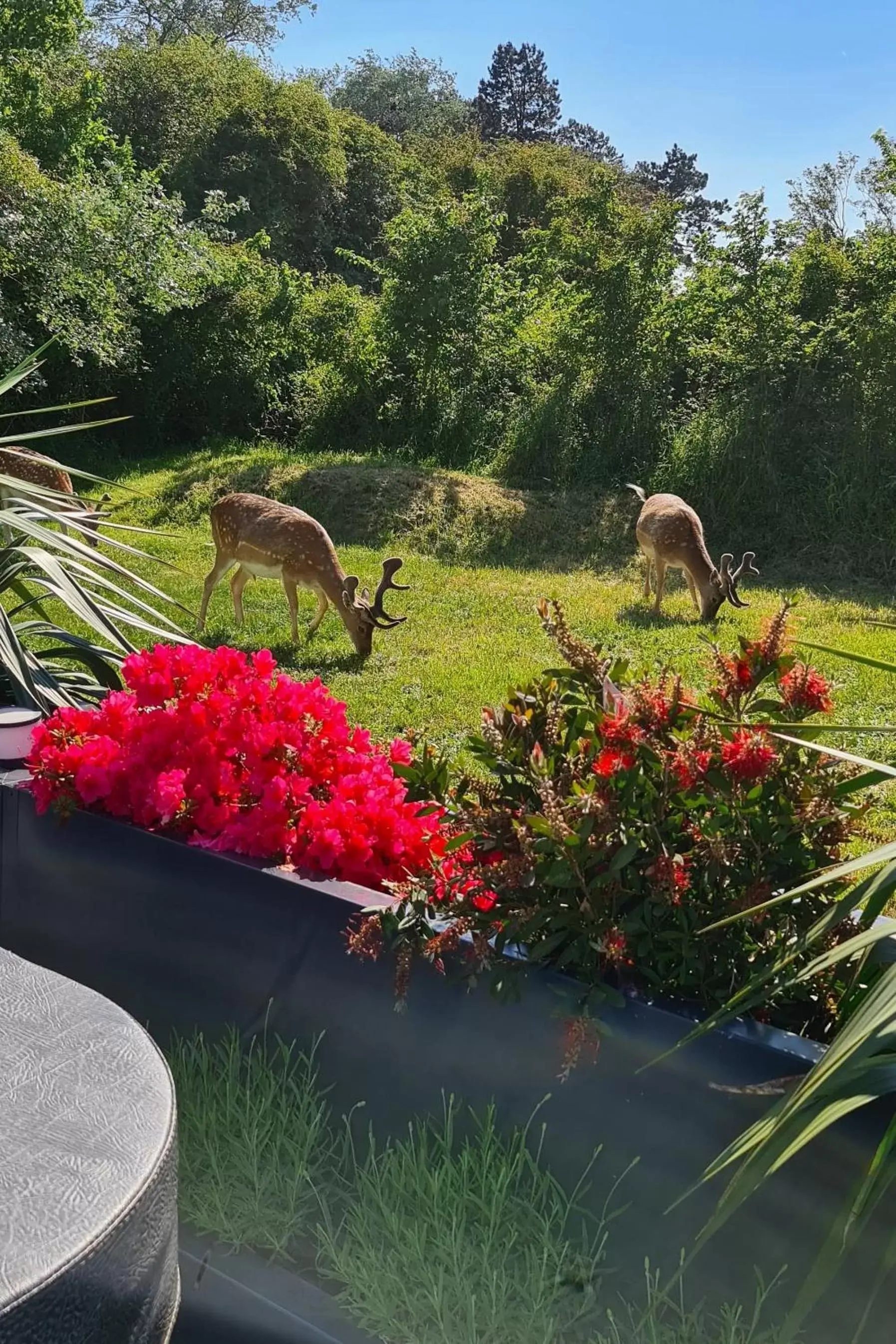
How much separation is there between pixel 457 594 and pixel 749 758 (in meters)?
8.67

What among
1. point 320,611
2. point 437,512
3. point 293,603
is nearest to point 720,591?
point 320,611

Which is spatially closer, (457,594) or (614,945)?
→ (614,945)

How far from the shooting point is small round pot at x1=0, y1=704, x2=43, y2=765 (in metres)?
2.87

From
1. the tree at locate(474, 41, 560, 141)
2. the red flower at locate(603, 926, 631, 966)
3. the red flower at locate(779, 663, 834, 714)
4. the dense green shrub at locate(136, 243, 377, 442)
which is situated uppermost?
the tree at locate(474, 41, 560, 141)

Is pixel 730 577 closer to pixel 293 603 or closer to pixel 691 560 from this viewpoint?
pixel 691 560

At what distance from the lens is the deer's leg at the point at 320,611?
346 inches

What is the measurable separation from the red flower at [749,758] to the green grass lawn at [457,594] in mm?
3430

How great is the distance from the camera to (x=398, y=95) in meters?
56.5

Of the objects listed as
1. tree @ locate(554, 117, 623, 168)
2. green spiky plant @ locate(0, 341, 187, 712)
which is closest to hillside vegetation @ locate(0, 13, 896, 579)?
green spiky plant @ locate(0, 341, 187, 712)

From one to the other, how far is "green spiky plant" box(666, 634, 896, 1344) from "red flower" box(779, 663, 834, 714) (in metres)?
0.26

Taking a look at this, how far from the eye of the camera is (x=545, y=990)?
6.15ft

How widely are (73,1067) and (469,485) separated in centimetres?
1240

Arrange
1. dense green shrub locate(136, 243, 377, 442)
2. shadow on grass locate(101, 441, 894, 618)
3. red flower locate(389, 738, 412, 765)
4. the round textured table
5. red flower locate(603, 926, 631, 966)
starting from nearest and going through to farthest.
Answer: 1. the round textured table
2. red flower locate(603, 926, 631, 966)
3. red flower locate(389, 738, 412, 765)
4. shadow on grass locate(101, 441, 894, 618)
5. dense green shrub locate(136, 243, 377, 442)

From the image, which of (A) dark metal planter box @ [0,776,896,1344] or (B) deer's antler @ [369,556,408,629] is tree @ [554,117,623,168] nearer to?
(B) deer's antler @ [369,556,408,629]
